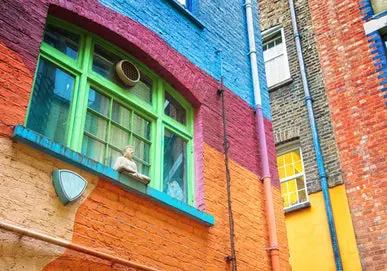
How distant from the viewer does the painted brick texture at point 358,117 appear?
32.3 ft

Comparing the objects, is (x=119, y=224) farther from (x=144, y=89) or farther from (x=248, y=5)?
(x=248, y=5)

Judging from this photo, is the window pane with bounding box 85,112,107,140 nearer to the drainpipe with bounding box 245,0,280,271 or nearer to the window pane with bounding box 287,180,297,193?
the drainpipe with bounding box 245,0,280,271

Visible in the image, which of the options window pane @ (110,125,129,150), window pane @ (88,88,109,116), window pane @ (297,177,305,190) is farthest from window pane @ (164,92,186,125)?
window pane @ (297,177,305,190)

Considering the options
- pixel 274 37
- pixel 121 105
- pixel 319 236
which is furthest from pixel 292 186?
pixel 121 105

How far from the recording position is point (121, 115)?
237 inches

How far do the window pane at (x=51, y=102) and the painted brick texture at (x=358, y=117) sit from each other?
23.1ft

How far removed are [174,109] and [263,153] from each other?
5.58 ft

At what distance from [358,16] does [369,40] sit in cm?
95

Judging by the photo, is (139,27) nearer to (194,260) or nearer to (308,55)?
(194,260)

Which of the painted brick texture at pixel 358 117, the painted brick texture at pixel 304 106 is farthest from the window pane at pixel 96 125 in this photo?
the painted brick texture at pixel 304 106

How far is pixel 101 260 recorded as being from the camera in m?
4.67

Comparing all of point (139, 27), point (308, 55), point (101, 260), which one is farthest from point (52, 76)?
point (308, 55)

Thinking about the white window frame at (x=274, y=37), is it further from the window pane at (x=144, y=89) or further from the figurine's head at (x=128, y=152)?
the figurine's head at (x=128, y=152)

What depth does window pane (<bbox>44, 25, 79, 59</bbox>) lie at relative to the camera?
561cm
